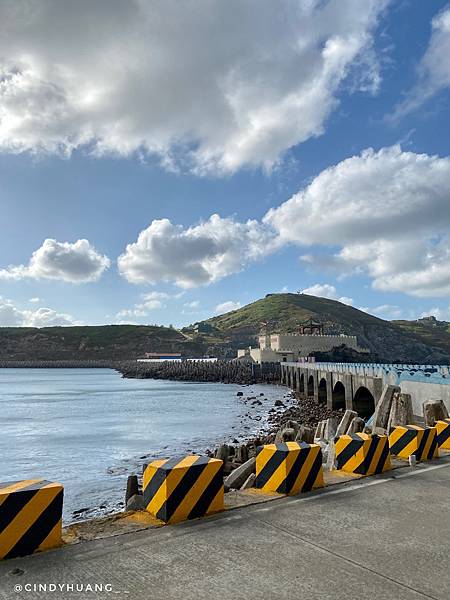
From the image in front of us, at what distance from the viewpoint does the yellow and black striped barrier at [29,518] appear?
4754mm

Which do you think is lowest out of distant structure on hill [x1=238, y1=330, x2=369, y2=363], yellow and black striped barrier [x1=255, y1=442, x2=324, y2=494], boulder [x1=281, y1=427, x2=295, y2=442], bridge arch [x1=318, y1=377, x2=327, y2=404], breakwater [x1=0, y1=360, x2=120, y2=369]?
bridge arch [x1=318, y1=377, x2=327, y2=404]

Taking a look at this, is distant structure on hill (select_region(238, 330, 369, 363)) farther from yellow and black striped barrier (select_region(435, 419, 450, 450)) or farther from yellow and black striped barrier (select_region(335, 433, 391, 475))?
yellow and black striped barrier (select_region(335, 433, 391, 475))

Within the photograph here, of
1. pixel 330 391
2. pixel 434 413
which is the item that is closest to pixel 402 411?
pixel 434 413

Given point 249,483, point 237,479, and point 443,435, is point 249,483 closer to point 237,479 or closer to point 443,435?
point 237,479

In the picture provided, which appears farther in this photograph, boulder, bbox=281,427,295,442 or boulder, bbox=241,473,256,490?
boulder, bbox=281,427,295,442

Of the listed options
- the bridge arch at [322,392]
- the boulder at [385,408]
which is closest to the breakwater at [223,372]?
the bridge arch at [322,392]

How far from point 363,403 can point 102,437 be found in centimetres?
2110

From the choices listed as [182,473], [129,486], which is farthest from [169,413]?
[182,473]

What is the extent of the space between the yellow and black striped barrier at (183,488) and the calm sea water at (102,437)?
8799mm

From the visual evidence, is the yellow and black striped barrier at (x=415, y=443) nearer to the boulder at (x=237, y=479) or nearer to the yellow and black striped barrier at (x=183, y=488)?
the boulder at (x=237, y=479)

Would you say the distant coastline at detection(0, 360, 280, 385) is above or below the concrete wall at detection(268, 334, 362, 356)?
Answer: below

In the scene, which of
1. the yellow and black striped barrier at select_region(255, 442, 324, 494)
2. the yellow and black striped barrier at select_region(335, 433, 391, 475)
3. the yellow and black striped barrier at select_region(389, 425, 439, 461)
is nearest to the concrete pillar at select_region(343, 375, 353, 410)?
the yellow and black striped barrier at select_region(389, 425, 439, 461)

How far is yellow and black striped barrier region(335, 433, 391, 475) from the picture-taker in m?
8.66

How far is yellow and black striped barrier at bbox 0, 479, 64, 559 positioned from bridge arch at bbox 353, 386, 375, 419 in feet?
108
